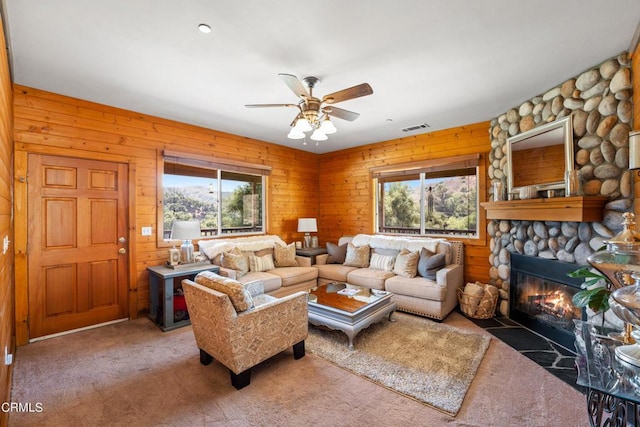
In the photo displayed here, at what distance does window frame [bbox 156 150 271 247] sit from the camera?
402 centimetres

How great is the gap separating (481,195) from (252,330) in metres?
3.77

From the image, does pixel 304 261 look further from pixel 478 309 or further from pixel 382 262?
pixel 478 309

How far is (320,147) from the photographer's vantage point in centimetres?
584

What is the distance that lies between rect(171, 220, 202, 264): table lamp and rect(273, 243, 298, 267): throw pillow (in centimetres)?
131

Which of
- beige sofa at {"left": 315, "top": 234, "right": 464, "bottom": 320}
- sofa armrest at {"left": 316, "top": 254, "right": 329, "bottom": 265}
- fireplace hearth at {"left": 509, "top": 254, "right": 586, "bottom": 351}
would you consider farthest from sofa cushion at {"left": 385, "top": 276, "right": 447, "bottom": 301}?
sofa armrest at {"left": 316, "top": 254, "right": 329, "bottom": 265}

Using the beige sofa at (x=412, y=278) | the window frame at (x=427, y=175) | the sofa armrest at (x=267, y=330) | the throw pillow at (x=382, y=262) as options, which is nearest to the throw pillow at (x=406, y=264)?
the beige sofa at (x=412, y=278)

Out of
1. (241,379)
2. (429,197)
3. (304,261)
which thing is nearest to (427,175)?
(429,197)

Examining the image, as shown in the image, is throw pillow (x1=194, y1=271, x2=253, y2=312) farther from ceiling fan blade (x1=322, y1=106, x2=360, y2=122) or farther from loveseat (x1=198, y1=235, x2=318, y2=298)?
ceiling fan blade (x1=322, y1=106, x2=360, y2=122)

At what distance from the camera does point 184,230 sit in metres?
3.79

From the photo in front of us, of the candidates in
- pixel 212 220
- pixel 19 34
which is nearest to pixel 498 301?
pixel 212 220

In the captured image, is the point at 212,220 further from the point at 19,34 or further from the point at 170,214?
the point at 19,34

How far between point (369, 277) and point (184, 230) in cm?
265

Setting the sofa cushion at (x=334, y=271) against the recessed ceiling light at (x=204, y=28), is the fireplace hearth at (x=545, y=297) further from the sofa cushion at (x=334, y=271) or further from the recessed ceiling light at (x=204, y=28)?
the recessed ceiling light at (x=204, y=28)

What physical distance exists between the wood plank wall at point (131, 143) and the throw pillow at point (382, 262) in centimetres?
204
